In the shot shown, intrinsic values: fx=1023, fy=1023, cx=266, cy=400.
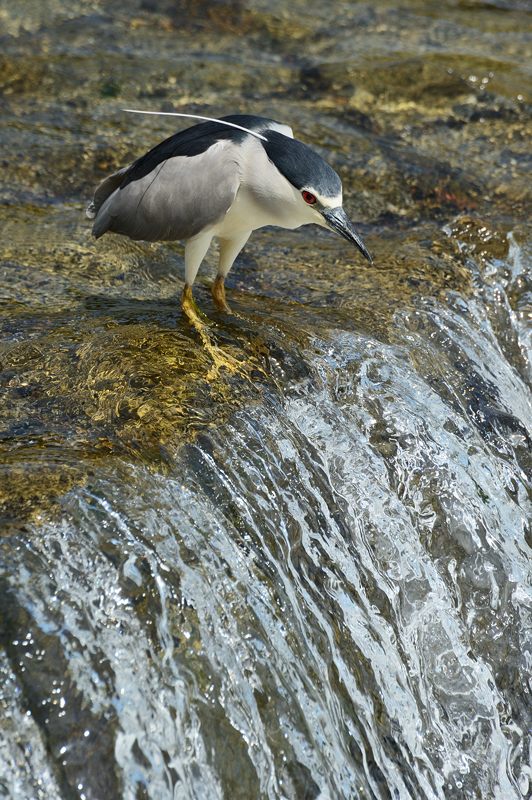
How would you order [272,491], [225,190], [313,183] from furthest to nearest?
[225,190] < [313,183] < [272,491]

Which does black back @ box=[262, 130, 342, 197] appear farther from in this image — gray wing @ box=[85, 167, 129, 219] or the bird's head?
gray wing @ box=[85, 167, 129, 219]

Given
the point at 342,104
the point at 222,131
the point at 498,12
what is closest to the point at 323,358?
the point at 222,131

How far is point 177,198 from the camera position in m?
3.83

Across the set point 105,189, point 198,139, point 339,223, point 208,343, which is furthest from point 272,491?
point 105,189

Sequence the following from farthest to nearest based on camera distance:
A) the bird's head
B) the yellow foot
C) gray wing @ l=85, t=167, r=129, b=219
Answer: gray wing @ l=85, t=167, r=129, b=219 → the yellow foot → the bird's head

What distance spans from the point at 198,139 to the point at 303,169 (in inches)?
20.6

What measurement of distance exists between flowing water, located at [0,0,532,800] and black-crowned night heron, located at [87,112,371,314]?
0.34 metres

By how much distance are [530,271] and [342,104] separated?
2.30 meters

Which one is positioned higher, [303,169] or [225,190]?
[303,169]

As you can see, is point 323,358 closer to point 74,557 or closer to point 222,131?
point 222,131

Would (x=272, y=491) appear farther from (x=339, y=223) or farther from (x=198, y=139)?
(x=198, y=139)

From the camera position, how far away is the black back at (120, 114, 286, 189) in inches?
150

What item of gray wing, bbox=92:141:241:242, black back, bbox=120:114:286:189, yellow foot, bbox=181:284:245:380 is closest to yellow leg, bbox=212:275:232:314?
yellow foot, bbox=181:284:245:380

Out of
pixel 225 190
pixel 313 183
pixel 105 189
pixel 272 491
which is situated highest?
pixel 313 183
